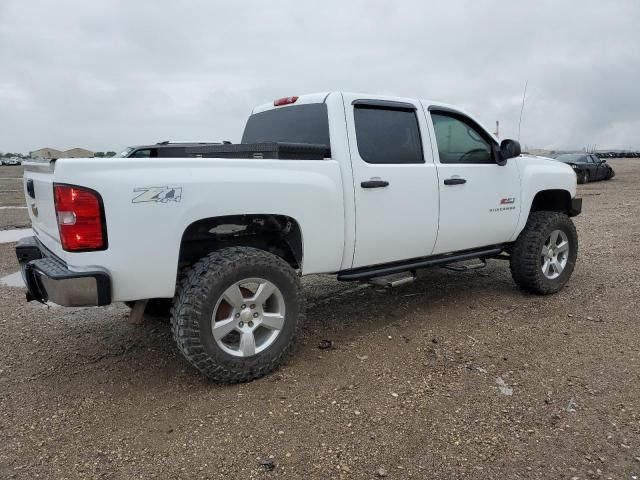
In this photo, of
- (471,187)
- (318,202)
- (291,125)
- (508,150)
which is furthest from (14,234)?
(508,150)

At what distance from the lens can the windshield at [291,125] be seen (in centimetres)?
391

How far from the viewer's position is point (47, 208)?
3277mm

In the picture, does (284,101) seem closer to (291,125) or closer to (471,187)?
(291,125)

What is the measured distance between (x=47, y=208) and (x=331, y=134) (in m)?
2.00

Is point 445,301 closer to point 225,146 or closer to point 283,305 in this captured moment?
point 283,305

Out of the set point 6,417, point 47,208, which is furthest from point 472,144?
point 6,417

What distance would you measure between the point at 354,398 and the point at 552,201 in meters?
3.75

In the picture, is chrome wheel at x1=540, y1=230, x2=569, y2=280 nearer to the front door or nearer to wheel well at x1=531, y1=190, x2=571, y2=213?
wheel well at x1=531, y1=190, x2=571, y2=213

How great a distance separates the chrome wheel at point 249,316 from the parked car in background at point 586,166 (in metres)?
22.6

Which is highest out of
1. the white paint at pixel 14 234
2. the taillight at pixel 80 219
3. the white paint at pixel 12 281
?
the taillight at pixel 80 219

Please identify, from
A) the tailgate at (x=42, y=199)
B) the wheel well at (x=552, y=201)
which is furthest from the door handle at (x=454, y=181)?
the tailgate at (x=42, y=199)

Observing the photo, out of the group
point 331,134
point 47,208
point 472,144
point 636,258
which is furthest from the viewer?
point 636,258

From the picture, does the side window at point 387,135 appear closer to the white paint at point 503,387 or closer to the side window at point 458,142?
the side window at point 458,142

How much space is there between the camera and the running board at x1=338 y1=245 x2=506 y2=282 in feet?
13.0
